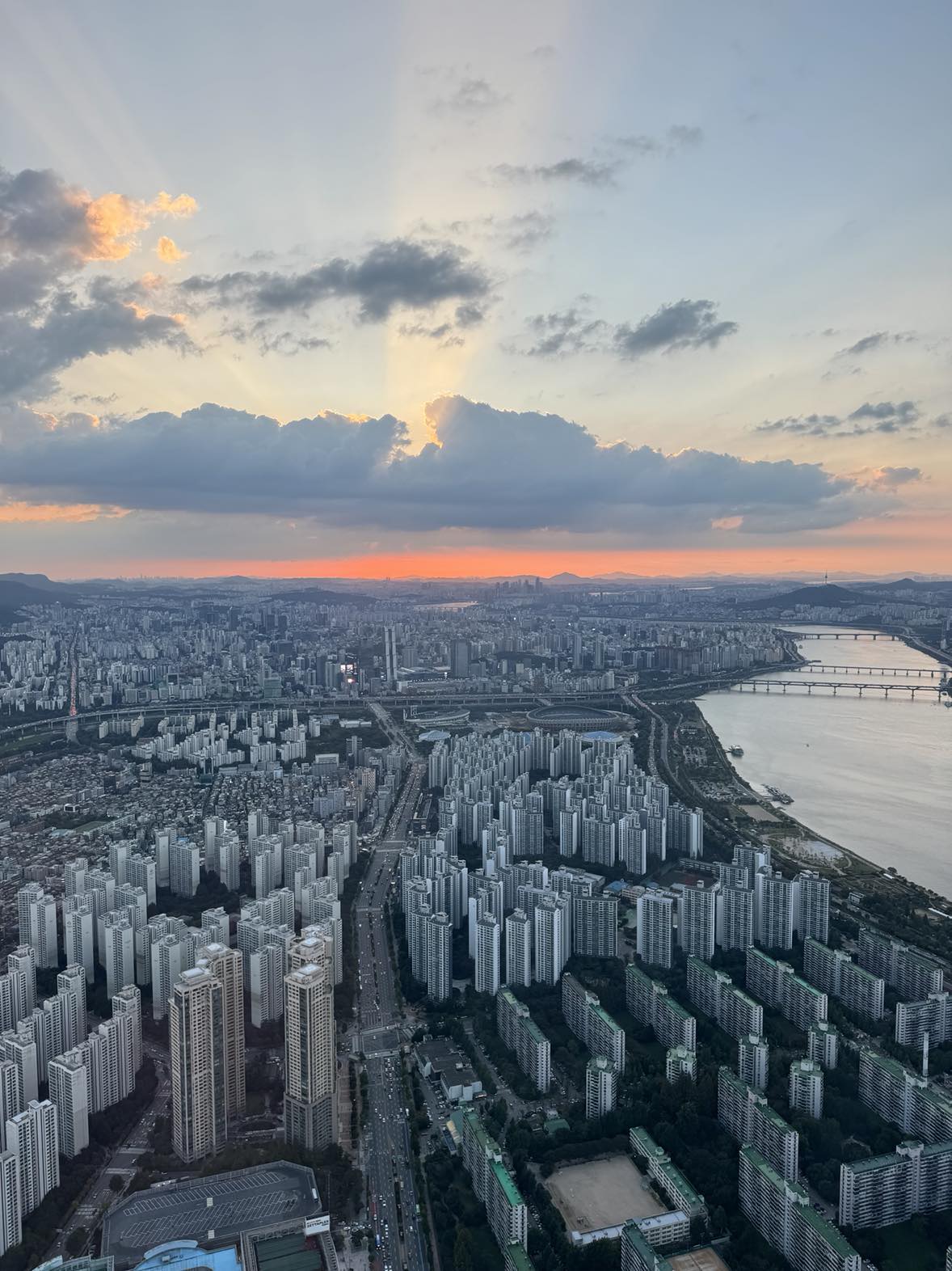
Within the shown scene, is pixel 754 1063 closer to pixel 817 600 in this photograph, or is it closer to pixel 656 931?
pixel 656 931

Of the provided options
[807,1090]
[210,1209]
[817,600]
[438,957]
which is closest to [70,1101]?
[210,1209]

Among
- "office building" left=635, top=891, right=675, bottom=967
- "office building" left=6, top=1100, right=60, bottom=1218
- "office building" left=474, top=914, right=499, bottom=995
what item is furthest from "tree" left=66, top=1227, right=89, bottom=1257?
"office building" left=635, top=891, right=675, bottom=967

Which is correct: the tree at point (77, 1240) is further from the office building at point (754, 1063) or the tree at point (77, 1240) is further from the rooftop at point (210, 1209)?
the office building at point (754, 1063)

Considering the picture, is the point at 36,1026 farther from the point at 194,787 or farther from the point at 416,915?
the point at 194,787

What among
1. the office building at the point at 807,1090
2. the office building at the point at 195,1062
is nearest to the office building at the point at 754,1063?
the office building at the point at 807,1090

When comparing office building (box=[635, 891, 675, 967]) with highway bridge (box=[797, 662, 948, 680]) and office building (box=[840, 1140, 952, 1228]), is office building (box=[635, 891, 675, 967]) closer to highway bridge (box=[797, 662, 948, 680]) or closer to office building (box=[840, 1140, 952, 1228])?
office building (box=[840, 1140, 952, 1228])

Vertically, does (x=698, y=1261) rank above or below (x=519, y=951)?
below
